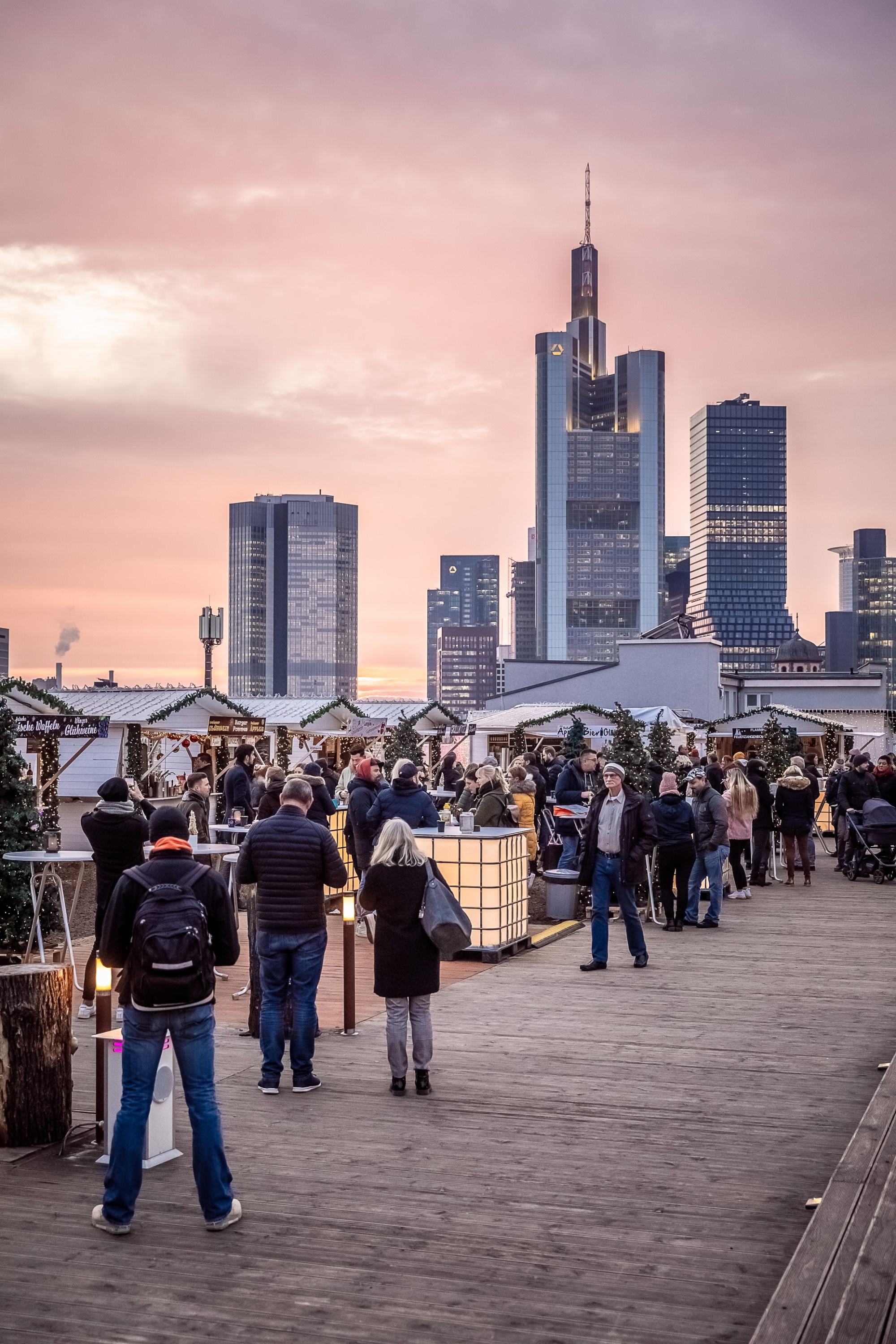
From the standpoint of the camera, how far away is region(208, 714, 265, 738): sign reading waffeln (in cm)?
2548

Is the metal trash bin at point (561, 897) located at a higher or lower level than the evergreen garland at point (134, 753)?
lower

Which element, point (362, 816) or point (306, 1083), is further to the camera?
point (362, 816)

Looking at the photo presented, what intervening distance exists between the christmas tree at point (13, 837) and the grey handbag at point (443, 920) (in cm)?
619

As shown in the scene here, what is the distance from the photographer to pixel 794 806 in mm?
17547

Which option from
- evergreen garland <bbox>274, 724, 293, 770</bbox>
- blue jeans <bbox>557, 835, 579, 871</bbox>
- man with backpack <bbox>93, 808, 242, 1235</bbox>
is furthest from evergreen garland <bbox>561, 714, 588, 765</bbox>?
man with backpack <bbox>93, 808, 242, 1235</bbox>

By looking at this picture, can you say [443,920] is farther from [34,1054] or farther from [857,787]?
[857,787]

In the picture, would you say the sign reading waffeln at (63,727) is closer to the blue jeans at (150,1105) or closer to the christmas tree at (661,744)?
the christmas tree at (661,744)

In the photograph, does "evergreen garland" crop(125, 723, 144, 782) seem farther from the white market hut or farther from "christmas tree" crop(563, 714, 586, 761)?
"christmas tree" crop(563, 714, 586, 761)

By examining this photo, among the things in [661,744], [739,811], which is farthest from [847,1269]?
[661,744]

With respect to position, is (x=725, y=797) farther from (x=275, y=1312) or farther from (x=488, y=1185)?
(x=275, y=1312)

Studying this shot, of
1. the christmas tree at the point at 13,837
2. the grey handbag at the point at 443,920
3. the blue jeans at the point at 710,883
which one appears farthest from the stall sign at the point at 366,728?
the grey handbag at the point at 443,920

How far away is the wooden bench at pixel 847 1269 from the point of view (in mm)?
3617

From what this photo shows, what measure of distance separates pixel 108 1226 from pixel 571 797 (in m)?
12.1

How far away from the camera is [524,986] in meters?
10.3
